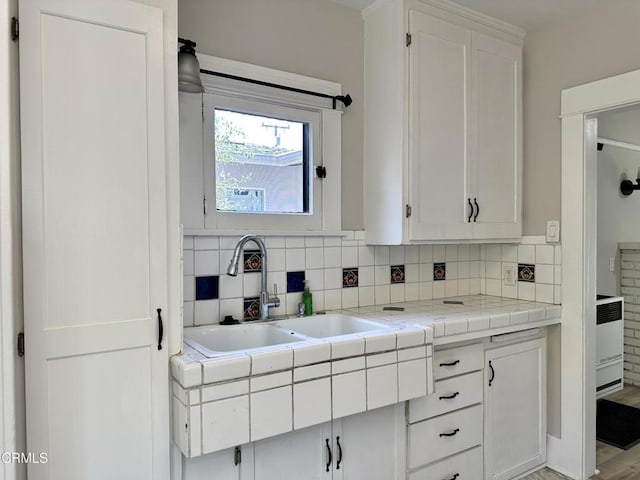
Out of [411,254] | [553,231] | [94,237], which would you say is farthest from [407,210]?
[94,237]

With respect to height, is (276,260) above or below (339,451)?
above

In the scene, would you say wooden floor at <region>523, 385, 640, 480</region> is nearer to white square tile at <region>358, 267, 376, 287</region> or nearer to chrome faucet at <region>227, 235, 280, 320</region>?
white square tile at <region>358, 267, 376, 287</region>

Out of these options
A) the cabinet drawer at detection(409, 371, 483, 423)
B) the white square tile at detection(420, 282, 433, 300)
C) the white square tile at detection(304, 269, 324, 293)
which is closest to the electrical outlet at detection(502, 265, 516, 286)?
the white square tile at detection(420, 282, 433, 300)

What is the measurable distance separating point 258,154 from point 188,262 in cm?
61

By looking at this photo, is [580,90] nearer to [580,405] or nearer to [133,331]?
[580,405]

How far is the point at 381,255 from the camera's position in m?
2.48

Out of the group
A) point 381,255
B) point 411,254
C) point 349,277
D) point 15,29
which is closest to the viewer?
point 15,29

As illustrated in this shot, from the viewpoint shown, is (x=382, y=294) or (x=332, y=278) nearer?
(x=332, y=278)

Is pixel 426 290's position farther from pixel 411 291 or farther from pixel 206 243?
pixel 206 243

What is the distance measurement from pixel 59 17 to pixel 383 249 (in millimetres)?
1778

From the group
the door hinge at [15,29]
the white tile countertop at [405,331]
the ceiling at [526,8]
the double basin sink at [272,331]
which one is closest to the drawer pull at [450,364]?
the white tile countertop at [405,331]

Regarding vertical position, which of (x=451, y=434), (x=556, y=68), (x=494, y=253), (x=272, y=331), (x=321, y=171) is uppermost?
(x=556, y=68)

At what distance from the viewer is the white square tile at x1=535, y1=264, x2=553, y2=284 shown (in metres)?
2.51

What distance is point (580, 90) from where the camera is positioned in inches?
92.6
